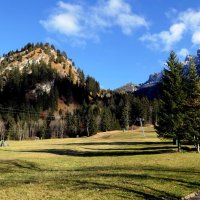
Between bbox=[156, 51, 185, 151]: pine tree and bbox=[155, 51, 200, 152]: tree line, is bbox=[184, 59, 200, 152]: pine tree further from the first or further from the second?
bbox=[156, 51, 185, 151]: pine tree

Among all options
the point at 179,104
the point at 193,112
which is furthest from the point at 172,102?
the point at 193,112

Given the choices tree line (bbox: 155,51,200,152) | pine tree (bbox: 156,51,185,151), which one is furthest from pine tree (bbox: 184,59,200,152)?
pine tree (bbox: 156,51,185,151)

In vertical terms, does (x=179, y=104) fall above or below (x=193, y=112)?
above

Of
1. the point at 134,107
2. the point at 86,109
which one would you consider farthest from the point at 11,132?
the point at 134,107

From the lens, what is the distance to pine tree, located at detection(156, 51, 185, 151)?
50.3 metres

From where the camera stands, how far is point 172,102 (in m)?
51.0

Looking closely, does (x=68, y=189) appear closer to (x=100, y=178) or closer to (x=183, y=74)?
(x=100, y=178)

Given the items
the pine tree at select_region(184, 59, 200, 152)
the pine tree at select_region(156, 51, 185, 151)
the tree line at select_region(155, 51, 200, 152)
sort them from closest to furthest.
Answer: the pine tree at select_region(184, 59, 200, 152)
the tree line at select_region(155, 51, 200, 152)
the pine tree at select_region(156, 51, 185, 151)

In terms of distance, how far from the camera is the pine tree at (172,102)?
50312mm

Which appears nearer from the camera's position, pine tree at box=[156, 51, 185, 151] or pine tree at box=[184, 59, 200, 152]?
pine tree at box=[184, 59, 200, 152]

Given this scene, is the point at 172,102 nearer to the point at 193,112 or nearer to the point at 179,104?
the point at 179,104

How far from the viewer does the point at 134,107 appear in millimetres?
178750

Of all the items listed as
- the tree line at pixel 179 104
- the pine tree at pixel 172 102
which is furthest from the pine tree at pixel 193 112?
the pine tree at pixel 172 102

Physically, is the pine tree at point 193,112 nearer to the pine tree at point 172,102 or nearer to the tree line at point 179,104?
the tree line at point 179,104
